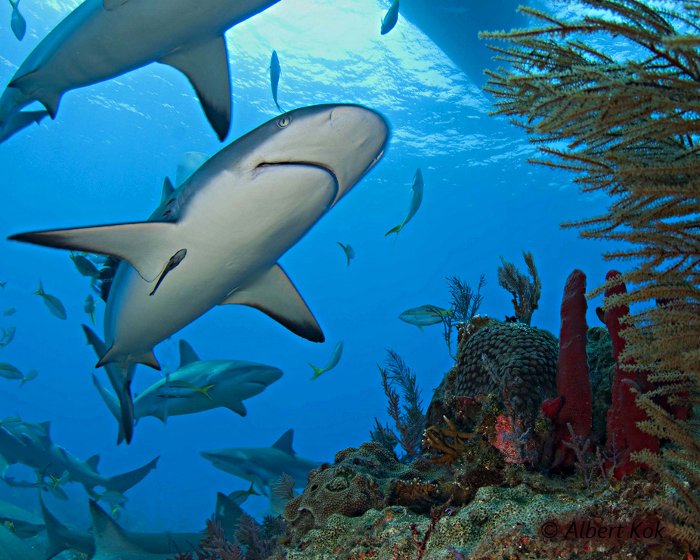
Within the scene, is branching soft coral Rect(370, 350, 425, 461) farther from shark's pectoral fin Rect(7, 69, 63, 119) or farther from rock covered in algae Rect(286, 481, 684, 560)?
shark's pectoral fin Rect(7, 69, 63, 119)

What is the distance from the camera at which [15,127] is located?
4.42m

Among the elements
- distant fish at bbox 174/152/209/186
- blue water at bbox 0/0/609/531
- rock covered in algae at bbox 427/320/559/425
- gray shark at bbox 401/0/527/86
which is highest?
blue water at bbox 0/0/609/531

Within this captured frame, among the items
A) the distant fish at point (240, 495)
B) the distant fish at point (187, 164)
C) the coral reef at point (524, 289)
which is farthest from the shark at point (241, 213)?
the distant fish at point (240, 495)

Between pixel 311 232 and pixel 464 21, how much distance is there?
61578mm

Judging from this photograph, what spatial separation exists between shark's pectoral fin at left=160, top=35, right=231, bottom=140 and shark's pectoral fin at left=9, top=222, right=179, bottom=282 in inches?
80.6

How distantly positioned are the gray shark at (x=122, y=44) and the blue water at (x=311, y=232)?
33.8ft

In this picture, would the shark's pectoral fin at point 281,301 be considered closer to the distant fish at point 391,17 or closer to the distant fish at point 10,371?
the distant fish at point 391,17

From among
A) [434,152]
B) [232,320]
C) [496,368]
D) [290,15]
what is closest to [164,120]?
[290,15]

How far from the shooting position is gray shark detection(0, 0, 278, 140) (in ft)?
11.5

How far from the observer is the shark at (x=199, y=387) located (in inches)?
305

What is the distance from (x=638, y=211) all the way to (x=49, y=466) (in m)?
14.4

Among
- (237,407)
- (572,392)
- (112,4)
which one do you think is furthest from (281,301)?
(237,407)

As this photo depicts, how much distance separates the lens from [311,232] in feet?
263

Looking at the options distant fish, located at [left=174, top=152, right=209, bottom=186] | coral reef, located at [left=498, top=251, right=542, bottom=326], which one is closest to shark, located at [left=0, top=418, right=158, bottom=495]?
A: distant fish, located at [left=174, top=152, right=209, bottom=186]
